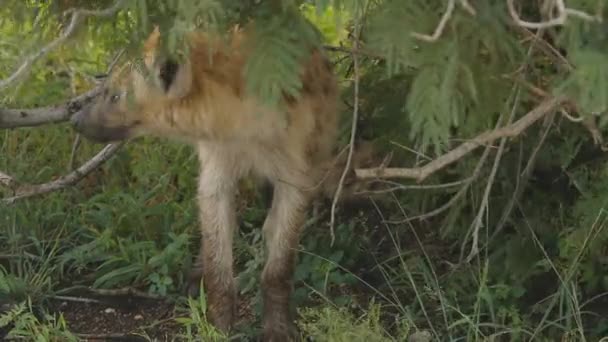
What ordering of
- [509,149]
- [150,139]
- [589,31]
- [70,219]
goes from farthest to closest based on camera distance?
[150,139]
[70,219]
[509,149]
[589,31]

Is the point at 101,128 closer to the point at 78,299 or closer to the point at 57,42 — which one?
the point at 78,299

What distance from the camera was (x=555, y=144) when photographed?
464 cm

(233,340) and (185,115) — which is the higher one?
(185,115)

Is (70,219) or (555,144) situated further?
(70,219)

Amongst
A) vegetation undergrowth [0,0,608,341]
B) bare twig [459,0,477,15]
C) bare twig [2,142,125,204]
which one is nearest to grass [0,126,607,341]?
vegetation undergrowth [0,0,608,341]

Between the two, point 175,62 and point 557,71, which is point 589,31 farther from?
point 175,62

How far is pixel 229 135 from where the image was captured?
4.57 metres

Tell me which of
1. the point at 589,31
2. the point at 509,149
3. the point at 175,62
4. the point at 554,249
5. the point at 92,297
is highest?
the point at 589,31

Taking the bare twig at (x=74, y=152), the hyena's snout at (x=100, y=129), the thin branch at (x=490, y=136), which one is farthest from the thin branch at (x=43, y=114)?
the thin branch at (x=490, y=136)

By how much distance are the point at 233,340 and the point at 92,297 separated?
721mm

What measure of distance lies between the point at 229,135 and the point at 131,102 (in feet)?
1.53

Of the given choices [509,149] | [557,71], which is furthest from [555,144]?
[557,71]

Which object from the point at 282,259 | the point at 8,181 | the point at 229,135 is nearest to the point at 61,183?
the point at 8,181

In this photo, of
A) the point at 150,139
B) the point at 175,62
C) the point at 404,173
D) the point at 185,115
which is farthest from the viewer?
the point at 150,139
